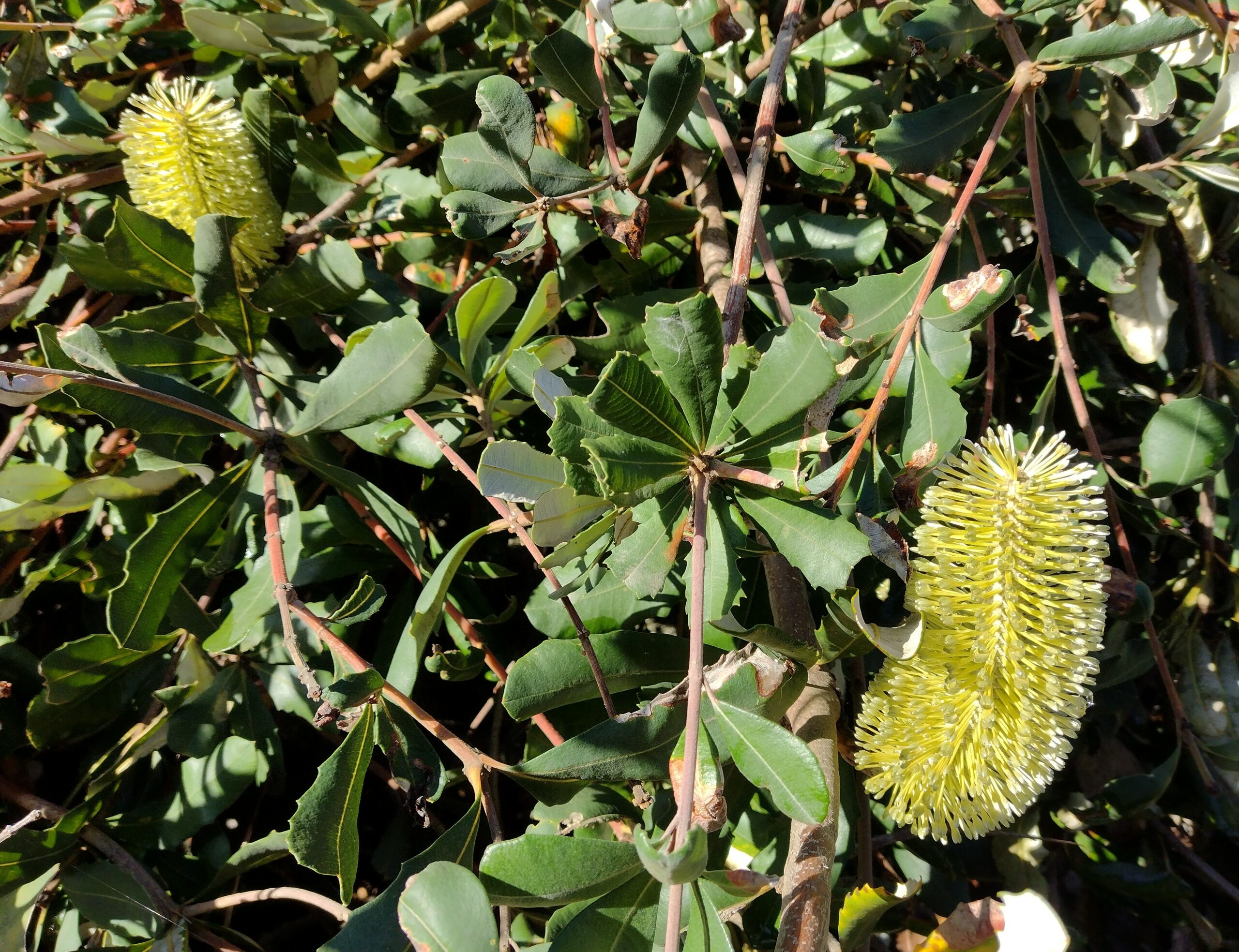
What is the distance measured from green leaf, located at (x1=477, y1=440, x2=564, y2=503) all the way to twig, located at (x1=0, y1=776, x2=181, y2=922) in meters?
0.62

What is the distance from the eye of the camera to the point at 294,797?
1103 millimetres

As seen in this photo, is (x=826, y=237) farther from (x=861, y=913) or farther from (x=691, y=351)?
(x=861, y=913)

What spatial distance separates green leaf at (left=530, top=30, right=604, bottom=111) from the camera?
2.51 feet

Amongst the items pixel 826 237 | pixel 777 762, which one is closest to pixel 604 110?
pixel 826 237

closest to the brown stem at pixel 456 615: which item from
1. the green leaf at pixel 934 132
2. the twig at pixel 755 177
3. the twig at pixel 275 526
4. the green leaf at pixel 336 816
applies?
the twig at pixel 275 526

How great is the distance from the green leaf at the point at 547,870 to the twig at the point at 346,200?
754 mm

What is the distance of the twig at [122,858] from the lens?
90 cm

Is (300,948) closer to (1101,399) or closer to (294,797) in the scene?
(294,797)

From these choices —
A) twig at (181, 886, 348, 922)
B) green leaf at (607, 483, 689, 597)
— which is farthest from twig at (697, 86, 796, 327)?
twig at (181, 886, 348, 922)

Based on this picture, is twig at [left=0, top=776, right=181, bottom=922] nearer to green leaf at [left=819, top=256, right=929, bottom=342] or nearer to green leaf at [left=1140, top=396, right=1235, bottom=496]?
green leaf at [left=819, top=256, right=929, bottom=342]

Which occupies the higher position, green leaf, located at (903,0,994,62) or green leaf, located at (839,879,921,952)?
green leaf, located at (903,0,994,62)

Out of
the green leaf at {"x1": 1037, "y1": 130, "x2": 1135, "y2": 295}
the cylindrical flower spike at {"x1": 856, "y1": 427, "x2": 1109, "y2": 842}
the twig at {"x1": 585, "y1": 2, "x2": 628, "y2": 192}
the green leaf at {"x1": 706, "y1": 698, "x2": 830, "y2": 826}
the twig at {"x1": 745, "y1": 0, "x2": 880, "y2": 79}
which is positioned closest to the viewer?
the green leaf at {"x1": 706, "y1": 698, "x2": 830, "y2": 826}

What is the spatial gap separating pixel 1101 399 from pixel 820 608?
550 millimetres

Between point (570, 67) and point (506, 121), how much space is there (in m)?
0.09
